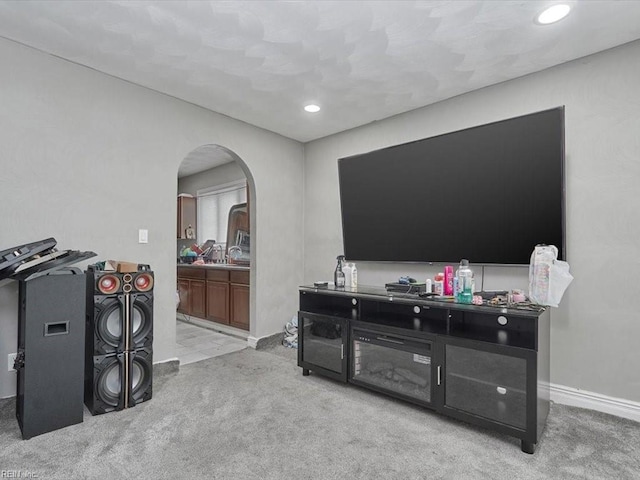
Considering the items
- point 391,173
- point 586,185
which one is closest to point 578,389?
point 586,185

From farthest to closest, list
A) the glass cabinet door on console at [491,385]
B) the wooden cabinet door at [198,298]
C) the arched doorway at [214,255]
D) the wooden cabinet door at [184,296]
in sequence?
the wooden cabinet door at [184,296] < the wooden cabinet door at [198,298] < the arched doorway at [214,255] < the glass cabinet door on console at [491,385]

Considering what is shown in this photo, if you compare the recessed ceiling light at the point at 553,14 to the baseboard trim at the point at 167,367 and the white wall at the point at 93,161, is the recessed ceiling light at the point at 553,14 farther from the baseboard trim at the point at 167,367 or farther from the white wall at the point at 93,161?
the baseboard trim at the point at 167,367

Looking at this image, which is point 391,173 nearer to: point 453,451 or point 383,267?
point 383,267

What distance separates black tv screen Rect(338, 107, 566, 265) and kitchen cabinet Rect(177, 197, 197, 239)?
3.61m

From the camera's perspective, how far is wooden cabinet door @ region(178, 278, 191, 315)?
215 inches

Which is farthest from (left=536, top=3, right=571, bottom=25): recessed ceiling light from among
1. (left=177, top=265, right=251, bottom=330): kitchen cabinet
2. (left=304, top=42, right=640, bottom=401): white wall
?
(left=177, top=265, right=251, bottom=330): kitchen cabinet

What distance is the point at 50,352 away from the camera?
2.12m

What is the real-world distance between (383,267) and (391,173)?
3.18ft

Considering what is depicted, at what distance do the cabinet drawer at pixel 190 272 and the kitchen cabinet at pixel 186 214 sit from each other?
2.70ft

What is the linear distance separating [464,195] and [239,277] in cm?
289

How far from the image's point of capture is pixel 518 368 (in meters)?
2.05

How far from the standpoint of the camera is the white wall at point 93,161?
7.72 feet

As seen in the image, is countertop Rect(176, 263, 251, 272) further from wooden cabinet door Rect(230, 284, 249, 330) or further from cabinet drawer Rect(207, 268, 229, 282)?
wooden cabinet door Rect(230, 284, 249, 330)

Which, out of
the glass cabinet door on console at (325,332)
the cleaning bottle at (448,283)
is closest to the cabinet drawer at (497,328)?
the cleaning bottle at (448,283)
